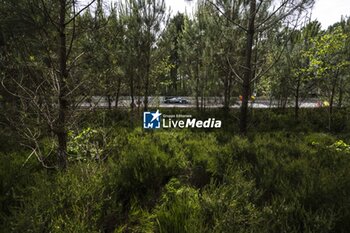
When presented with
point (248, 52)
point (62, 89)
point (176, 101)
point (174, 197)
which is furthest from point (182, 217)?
point (176, 101)

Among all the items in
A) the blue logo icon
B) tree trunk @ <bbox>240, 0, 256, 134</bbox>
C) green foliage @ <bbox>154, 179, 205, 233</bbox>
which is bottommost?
green foliage @ <bbox>154, 179, 205, 233</bbox>

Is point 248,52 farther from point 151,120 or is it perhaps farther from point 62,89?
point 151,120

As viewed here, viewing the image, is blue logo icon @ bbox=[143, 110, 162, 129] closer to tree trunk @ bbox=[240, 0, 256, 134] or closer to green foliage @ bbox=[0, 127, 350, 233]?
tree trunk @ bbox=[240, 0, 256, 134]

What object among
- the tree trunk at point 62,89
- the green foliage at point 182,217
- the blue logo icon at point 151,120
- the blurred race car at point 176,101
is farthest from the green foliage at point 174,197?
the blurred race car at point 176,101

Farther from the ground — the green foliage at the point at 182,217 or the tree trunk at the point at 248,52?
the tree trunk at the point at 248,52

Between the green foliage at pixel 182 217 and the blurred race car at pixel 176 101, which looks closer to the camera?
the green foliage at pixel 182 217

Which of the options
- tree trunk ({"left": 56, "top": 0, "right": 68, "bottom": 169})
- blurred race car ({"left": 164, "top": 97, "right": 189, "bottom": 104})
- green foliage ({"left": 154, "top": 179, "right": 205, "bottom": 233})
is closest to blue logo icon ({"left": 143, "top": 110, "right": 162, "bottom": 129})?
tree trunk ({"left": 56, "top": 0, "right": 68, "bottom": 169})

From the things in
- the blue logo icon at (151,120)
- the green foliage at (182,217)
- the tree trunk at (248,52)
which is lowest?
the green foliage at (182,217)

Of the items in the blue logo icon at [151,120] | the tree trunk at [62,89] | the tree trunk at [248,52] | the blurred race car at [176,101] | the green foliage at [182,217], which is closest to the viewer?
the green foliage at [182,217]

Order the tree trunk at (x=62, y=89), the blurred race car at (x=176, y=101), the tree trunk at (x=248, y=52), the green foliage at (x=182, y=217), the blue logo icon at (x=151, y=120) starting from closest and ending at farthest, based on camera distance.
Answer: the green foliage at (x=182, y=217) < the tree trunk at (x=62, y=89) < the tree trunk at (x=248, y=52) < the blue logo icon at (x=151, y=120) < the blurred race car at (x=176, y=101)

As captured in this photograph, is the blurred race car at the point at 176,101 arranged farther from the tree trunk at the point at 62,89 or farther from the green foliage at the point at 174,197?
the tree trunk at the point at 62,89

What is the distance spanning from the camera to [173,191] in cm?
267

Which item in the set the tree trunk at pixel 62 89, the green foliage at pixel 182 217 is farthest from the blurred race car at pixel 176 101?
the green foliage at pixel 182 217

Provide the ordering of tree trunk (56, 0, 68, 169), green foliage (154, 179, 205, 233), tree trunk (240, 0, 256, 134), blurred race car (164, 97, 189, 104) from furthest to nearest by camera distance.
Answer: blurred race car (164, 97, 189, 104)
tree trunk (240, 0, 256, 134)
tree trunk (56, 0, 68, 169)
green foliage (154, 179, 205, 233)
